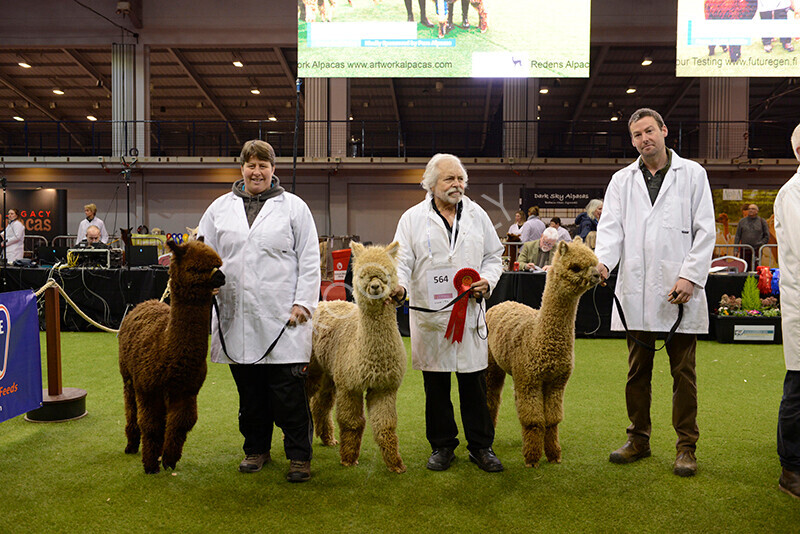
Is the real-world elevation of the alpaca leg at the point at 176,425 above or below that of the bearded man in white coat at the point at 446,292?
below

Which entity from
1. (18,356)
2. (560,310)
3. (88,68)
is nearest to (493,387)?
(560,310)

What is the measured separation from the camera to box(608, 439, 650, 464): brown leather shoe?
127 inches

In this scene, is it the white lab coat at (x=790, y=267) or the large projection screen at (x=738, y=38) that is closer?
the white lab coat at (x=790, y=267)

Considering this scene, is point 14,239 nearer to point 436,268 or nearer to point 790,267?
point 436,268

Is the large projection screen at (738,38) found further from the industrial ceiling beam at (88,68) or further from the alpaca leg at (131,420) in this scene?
the industrial ceiling beam at (88,68)

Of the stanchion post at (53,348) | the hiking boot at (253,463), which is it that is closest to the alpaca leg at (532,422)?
the hiking boot at (253,463)

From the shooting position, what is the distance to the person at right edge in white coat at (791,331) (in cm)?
273

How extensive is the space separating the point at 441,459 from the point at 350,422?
55cm

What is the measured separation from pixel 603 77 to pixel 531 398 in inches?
778

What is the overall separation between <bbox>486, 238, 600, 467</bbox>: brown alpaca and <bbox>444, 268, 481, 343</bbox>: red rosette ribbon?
1.37ft

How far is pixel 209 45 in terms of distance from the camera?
1589cm

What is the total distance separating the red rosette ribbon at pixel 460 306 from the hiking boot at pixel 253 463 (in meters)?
1.25

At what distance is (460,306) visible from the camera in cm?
307

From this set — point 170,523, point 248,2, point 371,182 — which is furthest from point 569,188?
point 170,523
